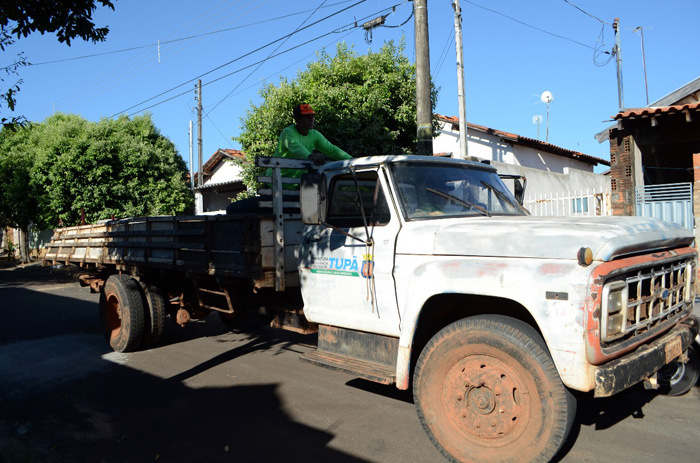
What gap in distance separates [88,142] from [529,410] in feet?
57.8

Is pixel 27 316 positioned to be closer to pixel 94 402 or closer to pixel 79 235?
pixel 79 235

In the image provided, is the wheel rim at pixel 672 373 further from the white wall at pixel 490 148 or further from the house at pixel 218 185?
the house at pixel 218 185

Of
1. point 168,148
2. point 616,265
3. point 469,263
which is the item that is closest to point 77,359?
point 469,263

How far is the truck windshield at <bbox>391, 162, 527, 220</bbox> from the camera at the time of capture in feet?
12.8

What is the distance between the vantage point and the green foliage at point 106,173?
652 inches

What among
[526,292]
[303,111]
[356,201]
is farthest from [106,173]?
[526,292]

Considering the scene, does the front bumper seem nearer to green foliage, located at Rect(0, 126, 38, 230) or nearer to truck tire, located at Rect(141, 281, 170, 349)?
truck tire, located at Rect(141, 281, 170, 349)

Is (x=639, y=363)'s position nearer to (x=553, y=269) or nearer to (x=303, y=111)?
(x=553, y=269)

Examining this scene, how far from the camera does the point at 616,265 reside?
2848mm

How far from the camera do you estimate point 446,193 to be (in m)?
4.04

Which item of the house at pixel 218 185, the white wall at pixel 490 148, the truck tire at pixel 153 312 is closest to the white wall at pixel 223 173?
the house at pixel 218 185

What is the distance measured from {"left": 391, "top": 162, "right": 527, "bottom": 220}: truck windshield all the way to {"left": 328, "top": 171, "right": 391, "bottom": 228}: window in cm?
18

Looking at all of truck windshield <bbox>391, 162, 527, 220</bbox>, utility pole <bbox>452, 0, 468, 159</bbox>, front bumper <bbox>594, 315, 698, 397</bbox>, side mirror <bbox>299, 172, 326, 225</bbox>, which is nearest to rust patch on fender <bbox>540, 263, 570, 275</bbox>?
front bumper <bbox>594, 315, 698, 397</bbox>

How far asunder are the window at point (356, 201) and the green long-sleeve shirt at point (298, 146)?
1013mm
